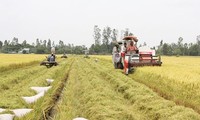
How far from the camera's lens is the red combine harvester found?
21.9 m

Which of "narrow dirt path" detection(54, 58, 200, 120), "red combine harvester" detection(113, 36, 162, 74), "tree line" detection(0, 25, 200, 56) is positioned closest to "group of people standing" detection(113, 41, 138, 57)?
"red combine harvester" detection(113, 36, 162, 74)

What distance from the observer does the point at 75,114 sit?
9445 millimetres

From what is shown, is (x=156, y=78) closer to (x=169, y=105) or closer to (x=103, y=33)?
(x=169, y=105)

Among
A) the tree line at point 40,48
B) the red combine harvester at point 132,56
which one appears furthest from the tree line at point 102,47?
the red combine harvester at point 132,56

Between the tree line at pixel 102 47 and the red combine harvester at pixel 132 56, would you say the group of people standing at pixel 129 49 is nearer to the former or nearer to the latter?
the red combine harvester at pixel 132 56

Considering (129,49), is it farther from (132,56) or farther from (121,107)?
(121,107)

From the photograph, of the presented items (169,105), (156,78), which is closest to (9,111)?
(169,105)

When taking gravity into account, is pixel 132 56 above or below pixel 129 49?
below

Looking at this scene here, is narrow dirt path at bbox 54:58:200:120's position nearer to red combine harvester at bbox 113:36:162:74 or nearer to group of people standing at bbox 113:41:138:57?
red combine harvester at bbox 113:36:162:74

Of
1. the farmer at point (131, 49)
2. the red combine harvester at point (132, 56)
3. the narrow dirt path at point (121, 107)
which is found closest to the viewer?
the narrow dirt path at point (121, 107)

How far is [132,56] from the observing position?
2206 centimetres

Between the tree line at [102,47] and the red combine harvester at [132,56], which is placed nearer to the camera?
the red combine harvester at [132,56]

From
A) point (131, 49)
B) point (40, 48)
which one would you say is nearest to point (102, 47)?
point (40, 48)

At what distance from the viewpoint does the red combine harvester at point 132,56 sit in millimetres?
21922
